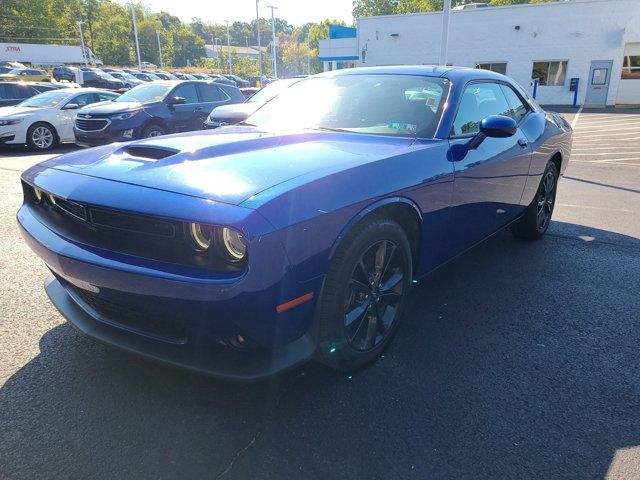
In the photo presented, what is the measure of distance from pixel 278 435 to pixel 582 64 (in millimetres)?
28322

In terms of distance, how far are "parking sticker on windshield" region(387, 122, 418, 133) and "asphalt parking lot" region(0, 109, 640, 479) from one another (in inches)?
46.9

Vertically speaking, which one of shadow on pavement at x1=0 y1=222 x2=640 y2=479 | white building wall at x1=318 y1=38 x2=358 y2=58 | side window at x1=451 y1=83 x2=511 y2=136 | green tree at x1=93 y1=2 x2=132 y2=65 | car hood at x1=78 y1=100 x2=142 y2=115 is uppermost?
green tree at x1=93 y1=2 x2=132 y2=65

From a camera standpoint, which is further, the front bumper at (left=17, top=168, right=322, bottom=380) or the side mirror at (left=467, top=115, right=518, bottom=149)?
the side mirror at (left=467, top=115, right=518, bottom=149)

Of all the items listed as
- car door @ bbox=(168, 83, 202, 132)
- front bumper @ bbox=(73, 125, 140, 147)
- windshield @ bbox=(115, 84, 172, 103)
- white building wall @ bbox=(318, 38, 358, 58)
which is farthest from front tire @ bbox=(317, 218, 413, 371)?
white building wall @ bbox=(318, 38, 358, 58)

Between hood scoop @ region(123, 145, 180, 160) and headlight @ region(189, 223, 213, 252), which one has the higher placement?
hood scoop @ region(123, 145, 180, 160)

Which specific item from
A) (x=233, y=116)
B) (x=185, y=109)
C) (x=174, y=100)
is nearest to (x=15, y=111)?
(x=174, y=100)

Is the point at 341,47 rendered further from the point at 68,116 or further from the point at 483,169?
the point at 483,169

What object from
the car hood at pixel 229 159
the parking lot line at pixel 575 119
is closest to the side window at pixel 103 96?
the car hood at pixel 229 159

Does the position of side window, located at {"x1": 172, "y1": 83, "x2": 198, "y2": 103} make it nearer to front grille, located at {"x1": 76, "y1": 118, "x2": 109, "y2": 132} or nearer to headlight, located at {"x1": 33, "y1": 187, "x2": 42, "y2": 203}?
front grille, located at {"x1": 76, "y1": 118, "x2": 109, "y2": 132}

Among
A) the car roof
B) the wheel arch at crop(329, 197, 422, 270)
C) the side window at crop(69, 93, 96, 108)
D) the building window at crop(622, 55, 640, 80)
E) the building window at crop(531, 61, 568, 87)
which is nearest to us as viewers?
the wheel arch at crop(329, 197, 422, 270)

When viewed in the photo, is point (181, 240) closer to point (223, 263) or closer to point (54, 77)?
point (223, 263)

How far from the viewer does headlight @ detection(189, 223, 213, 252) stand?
192cm

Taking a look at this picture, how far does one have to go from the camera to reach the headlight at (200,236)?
1.92 meters

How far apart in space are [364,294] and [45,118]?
34.9 feet
